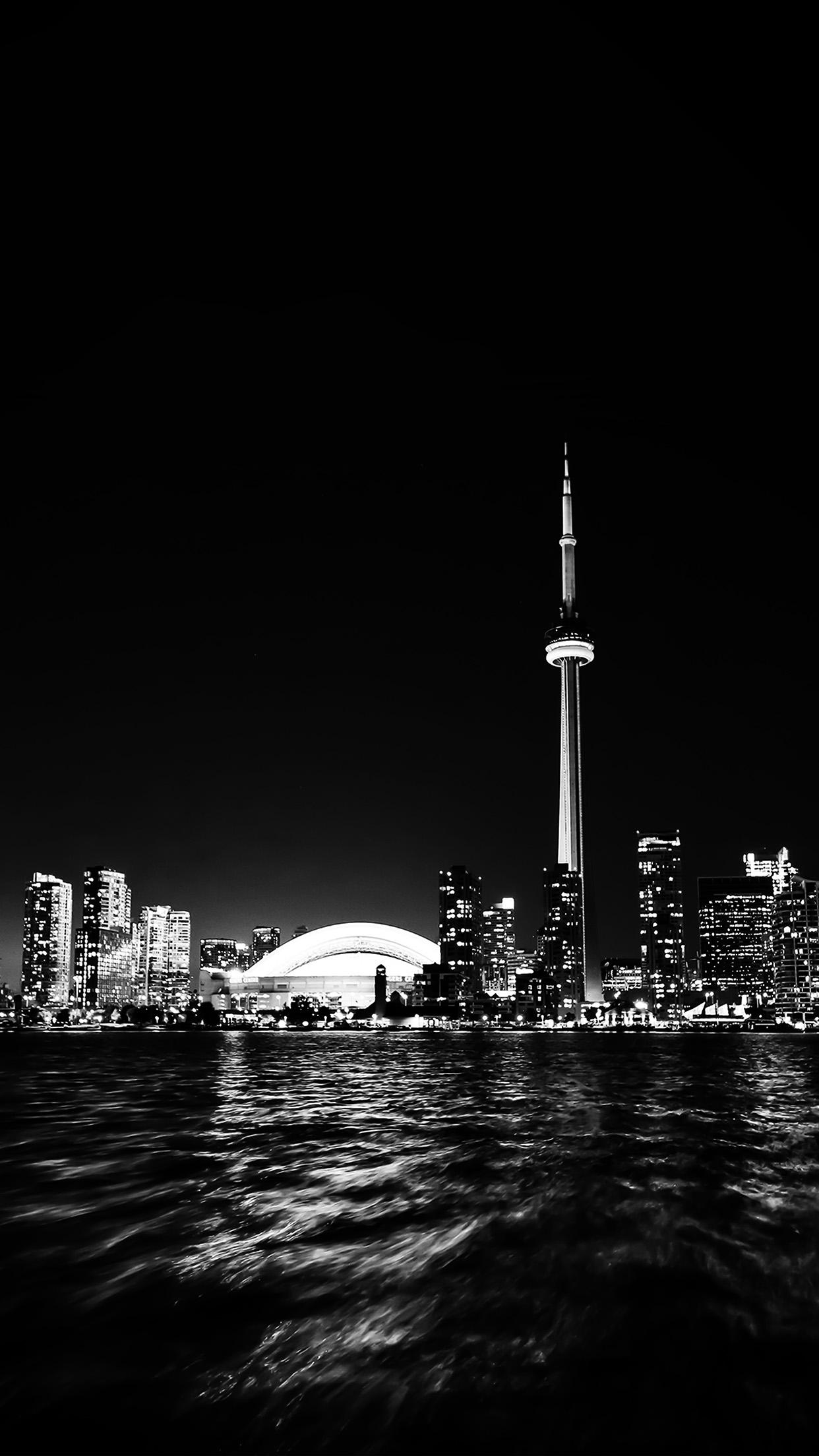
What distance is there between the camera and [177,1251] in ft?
41.3

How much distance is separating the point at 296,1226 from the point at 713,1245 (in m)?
5.74

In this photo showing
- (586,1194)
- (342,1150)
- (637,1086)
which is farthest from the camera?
(637,1086)

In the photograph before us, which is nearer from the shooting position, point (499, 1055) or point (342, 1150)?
point (342, 1150)

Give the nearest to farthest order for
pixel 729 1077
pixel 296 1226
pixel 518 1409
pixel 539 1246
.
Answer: pixel 518 1409 < pixel 539 1246 < pixel 296 1226 < pixel 729 1077

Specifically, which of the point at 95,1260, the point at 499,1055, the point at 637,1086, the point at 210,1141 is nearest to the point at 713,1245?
the point at 95,1260

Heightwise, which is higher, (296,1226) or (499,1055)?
(296,1226)

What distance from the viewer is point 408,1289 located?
426 inches

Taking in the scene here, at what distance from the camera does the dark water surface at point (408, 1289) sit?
711 cm

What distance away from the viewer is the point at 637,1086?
51062mm

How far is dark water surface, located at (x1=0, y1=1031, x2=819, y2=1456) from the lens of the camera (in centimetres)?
711

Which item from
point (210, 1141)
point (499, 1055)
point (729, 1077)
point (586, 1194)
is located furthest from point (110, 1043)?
point (586, 1194)

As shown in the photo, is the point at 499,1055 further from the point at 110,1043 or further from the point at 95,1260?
the point at 95,1260

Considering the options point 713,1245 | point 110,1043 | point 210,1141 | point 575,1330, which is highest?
point 575,1330

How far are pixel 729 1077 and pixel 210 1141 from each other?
45.9 metres
